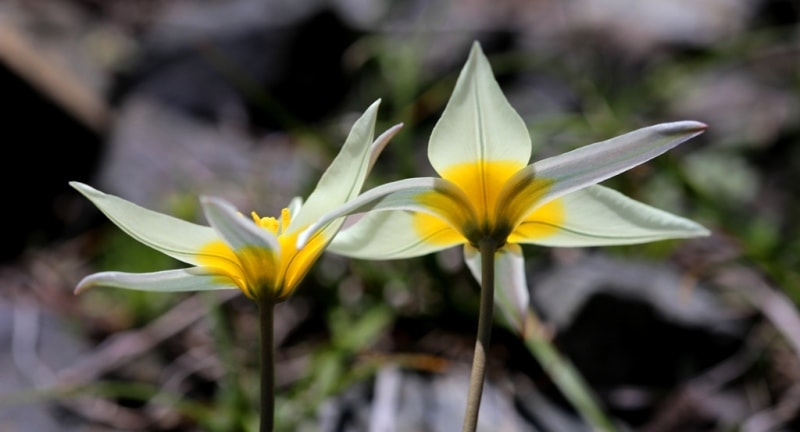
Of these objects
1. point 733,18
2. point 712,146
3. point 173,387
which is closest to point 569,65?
point 712,146

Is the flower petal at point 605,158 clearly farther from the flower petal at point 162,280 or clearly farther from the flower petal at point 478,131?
the flower petal at point 162,280

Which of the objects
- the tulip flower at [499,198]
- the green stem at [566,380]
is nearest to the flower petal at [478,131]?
the tulip flower at [499,198]

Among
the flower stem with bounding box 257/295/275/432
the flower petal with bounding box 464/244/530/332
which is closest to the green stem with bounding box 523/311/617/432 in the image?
the flower petal with bounding box 464/244/530/332

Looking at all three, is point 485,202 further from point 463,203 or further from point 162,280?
point 162,280

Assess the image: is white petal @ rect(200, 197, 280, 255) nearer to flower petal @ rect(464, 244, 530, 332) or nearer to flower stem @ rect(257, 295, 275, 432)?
flower stem @ rect(257, 295, 275, 432)

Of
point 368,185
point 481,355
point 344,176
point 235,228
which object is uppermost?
point 368,185

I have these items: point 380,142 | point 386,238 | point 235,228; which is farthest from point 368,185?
point 235,228

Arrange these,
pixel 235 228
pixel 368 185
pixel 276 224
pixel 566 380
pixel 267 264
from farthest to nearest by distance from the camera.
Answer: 1. pixel 368 185
2. pixel 566 380
3. pixel 276 224
4. pixel 267 264
5. pixel 235 228
